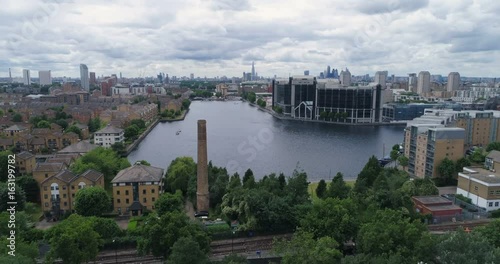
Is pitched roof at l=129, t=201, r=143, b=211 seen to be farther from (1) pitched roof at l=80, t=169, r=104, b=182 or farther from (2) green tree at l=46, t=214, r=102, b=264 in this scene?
(2) green tree at l=46, t=214, r=102, b=264

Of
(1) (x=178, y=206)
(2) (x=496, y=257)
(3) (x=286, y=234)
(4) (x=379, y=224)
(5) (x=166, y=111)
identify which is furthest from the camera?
(5) (x=166, y=111)

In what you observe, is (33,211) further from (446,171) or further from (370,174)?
(446,171)

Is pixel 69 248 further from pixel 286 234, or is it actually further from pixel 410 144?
pixel 410 144

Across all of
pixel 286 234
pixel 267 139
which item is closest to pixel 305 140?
pixel 267 139

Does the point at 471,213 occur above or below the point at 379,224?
below

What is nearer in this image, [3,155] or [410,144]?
[3,155]

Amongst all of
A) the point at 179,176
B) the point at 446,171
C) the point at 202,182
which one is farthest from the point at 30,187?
the point at 446,171

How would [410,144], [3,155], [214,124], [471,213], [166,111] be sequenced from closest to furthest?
[471,213] < [3,155] < [410,144] < [214,124] < [166,111]

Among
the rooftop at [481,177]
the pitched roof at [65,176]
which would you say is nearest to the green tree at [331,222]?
the rooftop at [481,177]
